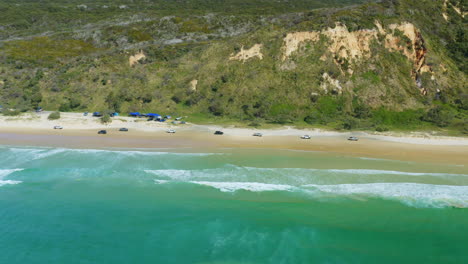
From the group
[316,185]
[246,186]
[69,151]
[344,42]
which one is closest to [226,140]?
[246,186]

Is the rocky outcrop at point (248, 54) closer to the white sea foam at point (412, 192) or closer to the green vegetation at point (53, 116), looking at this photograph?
the green vegetation at point (53, 116)

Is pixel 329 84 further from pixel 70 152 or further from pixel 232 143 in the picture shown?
pixel 70 152

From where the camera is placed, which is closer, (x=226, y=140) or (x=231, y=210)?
(x=231, y=210)

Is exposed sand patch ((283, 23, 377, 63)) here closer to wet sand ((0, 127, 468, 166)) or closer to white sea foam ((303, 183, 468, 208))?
wet sand ((0, 127, 468, 166))

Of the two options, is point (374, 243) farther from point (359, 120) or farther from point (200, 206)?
point (359, 120)

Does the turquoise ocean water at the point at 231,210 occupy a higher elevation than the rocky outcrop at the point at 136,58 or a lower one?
lower

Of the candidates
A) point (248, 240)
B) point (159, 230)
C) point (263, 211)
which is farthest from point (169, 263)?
point (263, 211)

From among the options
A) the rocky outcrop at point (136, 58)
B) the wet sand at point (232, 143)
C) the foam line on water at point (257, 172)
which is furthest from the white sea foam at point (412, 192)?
the rocky outcrop at point (136, 58)
